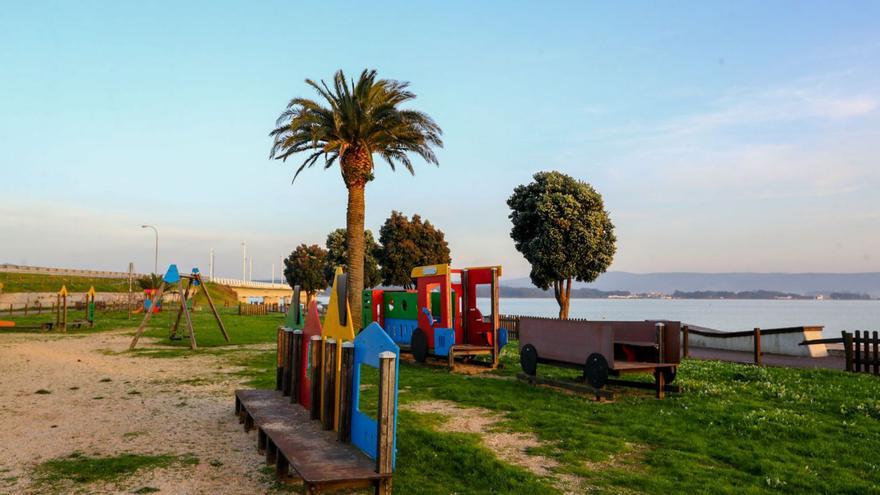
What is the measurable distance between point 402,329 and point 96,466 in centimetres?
1224

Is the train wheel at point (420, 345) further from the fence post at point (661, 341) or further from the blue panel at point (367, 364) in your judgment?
the blue panel at point (367, 364)

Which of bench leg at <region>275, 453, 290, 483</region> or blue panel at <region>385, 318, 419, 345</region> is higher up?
blue panel at <region>385, 318, 419, 345</region>

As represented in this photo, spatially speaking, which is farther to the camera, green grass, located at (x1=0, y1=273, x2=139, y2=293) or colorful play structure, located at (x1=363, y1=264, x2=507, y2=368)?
green grass, located at (x1=0, y1=273, x2=139, y2=293)

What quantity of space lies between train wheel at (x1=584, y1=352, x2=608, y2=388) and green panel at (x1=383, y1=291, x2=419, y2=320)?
7315mm

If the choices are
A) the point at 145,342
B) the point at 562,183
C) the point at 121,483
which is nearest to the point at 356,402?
the point at 121,483

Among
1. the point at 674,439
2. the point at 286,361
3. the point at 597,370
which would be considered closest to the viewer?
the point at 674,439

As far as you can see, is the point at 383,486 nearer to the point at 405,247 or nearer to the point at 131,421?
the point at 131,421

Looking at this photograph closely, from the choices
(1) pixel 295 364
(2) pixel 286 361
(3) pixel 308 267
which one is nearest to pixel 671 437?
(1) pixel 295 364

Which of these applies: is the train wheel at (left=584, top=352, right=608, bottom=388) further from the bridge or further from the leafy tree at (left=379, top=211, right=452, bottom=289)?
the bridge

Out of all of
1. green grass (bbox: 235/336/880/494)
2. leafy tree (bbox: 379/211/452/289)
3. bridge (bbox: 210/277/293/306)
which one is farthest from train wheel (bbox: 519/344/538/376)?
bridge (bbox: 210/277/293/306)

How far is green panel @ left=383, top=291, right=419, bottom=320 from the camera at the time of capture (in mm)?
18973

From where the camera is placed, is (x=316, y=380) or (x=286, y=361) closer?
(x=316, y=380)

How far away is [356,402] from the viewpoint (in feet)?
21.7

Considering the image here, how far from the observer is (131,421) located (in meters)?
10.3
